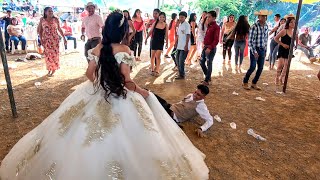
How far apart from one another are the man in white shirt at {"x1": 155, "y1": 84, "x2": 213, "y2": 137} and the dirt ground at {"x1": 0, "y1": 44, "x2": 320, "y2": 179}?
17 cm

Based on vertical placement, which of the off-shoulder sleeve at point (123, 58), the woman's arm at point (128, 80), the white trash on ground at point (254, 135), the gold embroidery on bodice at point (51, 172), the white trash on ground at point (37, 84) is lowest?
the white trash on ground at point (254, 135)

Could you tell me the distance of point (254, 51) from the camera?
6.10 m

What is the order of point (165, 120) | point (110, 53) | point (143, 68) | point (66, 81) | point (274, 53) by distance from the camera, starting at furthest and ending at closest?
point (274, 53), point (143, 68), point (66, 81), point (165, 120), point (110, 53)

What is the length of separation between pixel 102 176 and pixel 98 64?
1.00m

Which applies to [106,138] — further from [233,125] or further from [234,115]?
[234,115]

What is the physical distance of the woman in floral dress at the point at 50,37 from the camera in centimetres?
661

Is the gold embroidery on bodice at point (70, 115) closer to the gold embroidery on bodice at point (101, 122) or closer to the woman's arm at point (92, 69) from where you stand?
the gold embroidery on bodice at point (101, 122)

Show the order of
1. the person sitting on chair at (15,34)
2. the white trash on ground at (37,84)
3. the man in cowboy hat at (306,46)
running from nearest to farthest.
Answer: the white trash on ground at (37,84) < the person sitting on chair at (15,34) < the man in cowboy hat at (306,46)

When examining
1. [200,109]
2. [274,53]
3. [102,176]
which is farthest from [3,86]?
[274,53]

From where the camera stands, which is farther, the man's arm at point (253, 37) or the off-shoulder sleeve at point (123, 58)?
the man's arm at point (253, 37)

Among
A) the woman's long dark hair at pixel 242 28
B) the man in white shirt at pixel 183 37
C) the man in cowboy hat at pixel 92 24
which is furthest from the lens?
the woman's long dark hair at pixel 242 28

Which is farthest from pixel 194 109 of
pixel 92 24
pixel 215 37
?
pixel 92 24

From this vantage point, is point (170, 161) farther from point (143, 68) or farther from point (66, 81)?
point (143, 68)

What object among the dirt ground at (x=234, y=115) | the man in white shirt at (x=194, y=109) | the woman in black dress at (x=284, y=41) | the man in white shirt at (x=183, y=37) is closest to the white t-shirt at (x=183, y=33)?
the man in white shirt at (x=183, y=37)
